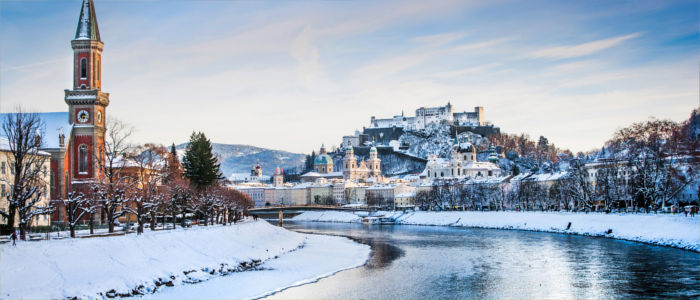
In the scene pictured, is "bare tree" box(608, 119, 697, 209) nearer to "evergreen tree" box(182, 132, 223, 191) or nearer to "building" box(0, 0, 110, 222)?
"evergreen tree" box(182, 132, 223, 191)

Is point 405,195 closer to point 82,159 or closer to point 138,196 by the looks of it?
point 82,159

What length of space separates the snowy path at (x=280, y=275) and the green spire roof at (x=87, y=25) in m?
25.0

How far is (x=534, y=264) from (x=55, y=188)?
3710 cm

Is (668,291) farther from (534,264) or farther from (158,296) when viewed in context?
(158,296)

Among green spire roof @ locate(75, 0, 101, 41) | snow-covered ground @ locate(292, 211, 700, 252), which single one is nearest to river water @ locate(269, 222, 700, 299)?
snow-covered ground @ locate(292, 211, 700, 252)

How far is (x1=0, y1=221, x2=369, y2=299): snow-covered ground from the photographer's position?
27.7m

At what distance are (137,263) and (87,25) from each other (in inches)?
1233

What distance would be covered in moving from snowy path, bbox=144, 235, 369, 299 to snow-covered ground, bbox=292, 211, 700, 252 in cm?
2294

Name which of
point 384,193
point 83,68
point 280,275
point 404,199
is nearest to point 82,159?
point 83,68

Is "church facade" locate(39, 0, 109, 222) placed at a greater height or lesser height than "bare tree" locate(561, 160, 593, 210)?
greater

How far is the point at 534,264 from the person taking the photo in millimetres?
43938

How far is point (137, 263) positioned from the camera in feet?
111

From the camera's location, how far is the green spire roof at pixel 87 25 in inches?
2276

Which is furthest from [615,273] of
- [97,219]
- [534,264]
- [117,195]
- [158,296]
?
[97,219]
